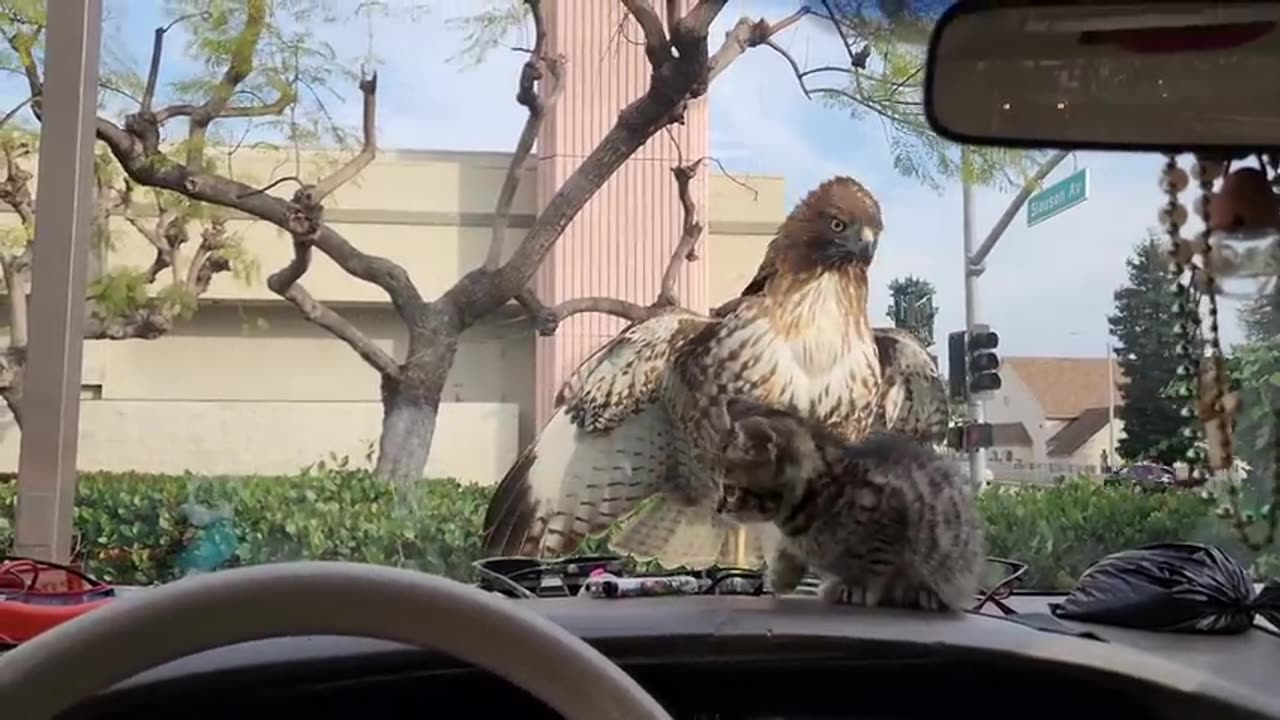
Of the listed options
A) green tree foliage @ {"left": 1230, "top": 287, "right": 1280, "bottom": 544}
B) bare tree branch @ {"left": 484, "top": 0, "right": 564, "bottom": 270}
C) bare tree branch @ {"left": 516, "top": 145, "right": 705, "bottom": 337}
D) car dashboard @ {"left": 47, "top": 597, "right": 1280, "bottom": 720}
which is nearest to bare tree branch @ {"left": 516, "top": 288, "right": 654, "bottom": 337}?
bare tree branch @ {"left": 516, "top": 145, "right": 705, "bottom": 337}

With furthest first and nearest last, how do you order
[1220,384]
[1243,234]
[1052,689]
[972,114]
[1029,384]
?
1. [1029,384]
2. [1220,384]
3. [1243,234]
4. [1052,689]
5. [972,114]

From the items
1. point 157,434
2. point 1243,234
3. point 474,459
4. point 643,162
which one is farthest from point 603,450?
point 1243,234

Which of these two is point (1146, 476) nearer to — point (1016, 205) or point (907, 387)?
point (907, 387)

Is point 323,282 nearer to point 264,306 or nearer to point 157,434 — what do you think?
point 264,306

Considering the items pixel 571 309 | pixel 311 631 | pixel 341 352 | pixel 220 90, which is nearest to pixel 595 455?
pixel 571 309

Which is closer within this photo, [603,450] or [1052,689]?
[1052,689]

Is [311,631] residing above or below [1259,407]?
below

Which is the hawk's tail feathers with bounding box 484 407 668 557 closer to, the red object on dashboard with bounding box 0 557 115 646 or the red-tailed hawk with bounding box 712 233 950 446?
the red-tailed hawk with bounding box 712 233 950 446
